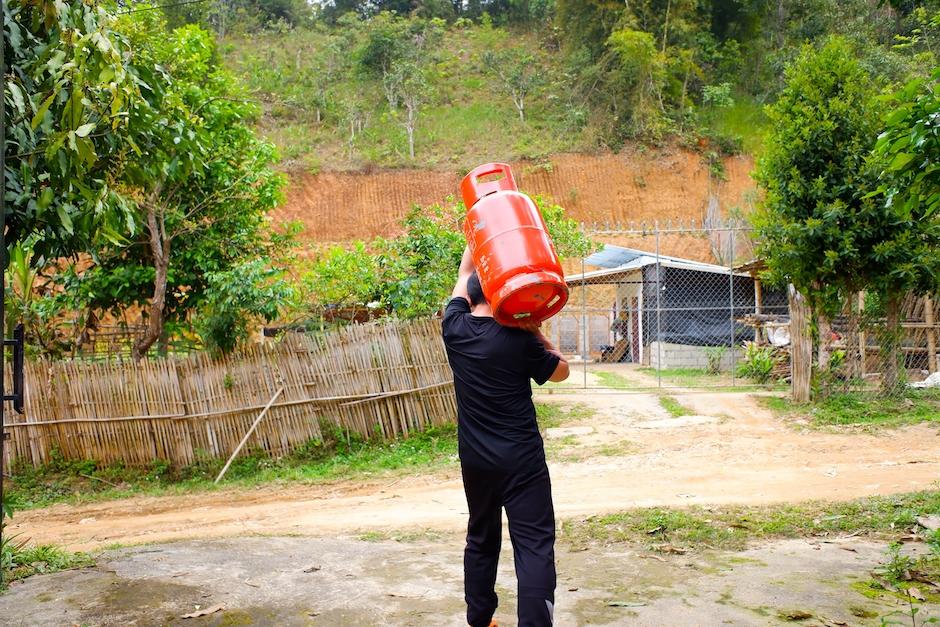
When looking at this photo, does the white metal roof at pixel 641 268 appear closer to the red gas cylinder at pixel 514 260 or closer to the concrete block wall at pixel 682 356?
the concrete block wall at pixel 682 356

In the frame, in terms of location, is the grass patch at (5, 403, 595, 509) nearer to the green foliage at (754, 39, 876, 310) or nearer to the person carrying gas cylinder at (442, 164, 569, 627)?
the green foliage at (754, 39, 876, 310)

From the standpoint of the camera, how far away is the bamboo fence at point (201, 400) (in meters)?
9.02

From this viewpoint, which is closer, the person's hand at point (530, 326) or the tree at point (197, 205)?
the person's hand at point (530, 326)

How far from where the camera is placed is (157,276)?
9.87 meters

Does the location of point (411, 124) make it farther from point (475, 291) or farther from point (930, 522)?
point (475, 291)

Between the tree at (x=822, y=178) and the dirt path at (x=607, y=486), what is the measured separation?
79.9 inches

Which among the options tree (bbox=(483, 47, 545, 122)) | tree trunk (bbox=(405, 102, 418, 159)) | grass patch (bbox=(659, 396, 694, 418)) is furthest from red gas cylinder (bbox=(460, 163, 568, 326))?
tree (bbox=(483, 47, 545, 122))

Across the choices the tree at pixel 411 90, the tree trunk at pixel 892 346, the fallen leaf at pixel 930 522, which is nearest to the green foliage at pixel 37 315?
the fallen leaf at pixel 930 522

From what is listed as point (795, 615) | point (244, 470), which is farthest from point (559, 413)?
point (795, 615)

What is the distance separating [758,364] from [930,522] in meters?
9.12

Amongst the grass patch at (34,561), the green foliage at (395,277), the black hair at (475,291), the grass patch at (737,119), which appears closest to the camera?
the black hair at (475,291)

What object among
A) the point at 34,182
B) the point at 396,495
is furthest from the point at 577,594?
the point at 396,495

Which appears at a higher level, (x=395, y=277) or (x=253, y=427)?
(x=395, y=277)

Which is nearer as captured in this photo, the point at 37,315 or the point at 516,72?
Result: the point at 37,315
